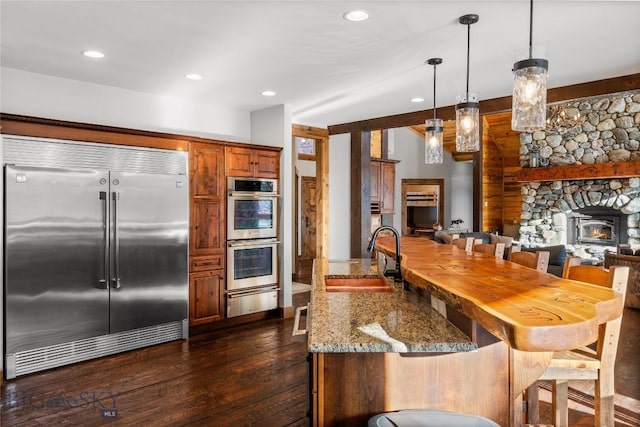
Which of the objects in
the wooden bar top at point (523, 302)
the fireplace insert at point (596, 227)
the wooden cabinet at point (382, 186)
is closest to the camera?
the wooden bar top at point (523, 302)

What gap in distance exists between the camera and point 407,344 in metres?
1.51

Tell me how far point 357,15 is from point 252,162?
253 centimetres

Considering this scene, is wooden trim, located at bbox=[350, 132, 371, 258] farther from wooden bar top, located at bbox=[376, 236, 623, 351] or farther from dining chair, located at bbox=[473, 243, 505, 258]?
wooden bar top, located at bbox=[376, 236, 623, 351]

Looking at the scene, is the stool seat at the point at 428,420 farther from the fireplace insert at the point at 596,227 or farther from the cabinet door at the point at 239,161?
the fireplace insert at the point at 596,227

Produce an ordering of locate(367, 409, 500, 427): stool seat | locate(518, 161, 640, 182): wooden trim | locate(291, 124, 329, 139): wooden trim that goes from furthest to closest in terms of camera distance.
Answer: locate(518, 161, 640, 182): wooden trim < locate(291, 124, 329, 139): wooden trim < locate(367, 409, 500, 427): stool seat

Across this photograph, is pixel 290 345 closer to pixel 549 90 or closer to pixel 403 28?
pixel 403 28

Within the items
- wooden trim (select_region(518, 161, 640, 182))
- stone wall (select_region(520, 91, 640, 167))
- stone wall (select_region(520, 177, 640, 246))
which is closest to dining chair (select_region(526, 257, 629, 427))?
stone wall (select_region(520, 91, 640, 167))

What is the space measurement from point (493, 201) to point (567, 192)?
219 cm

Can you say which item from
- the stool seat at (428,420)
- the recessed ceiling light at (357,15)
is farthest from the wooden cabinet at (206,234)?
the stool seat at (428,420)

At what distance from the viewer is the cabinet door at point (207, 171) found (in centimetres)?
448

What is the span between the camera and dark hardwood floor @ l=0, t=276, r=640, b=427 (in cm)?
271

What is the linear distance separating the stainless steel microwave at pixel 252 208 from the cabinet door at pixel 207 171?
0.13 meters

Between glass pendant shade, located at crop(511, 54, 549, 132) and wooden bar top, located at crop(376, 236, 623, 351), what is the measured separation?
0.81 m

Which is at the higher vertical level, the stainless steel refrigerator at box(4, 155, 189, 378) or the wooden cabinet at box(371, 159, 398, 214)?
the wooden cabinet at box(371, 159, 398, 214)
